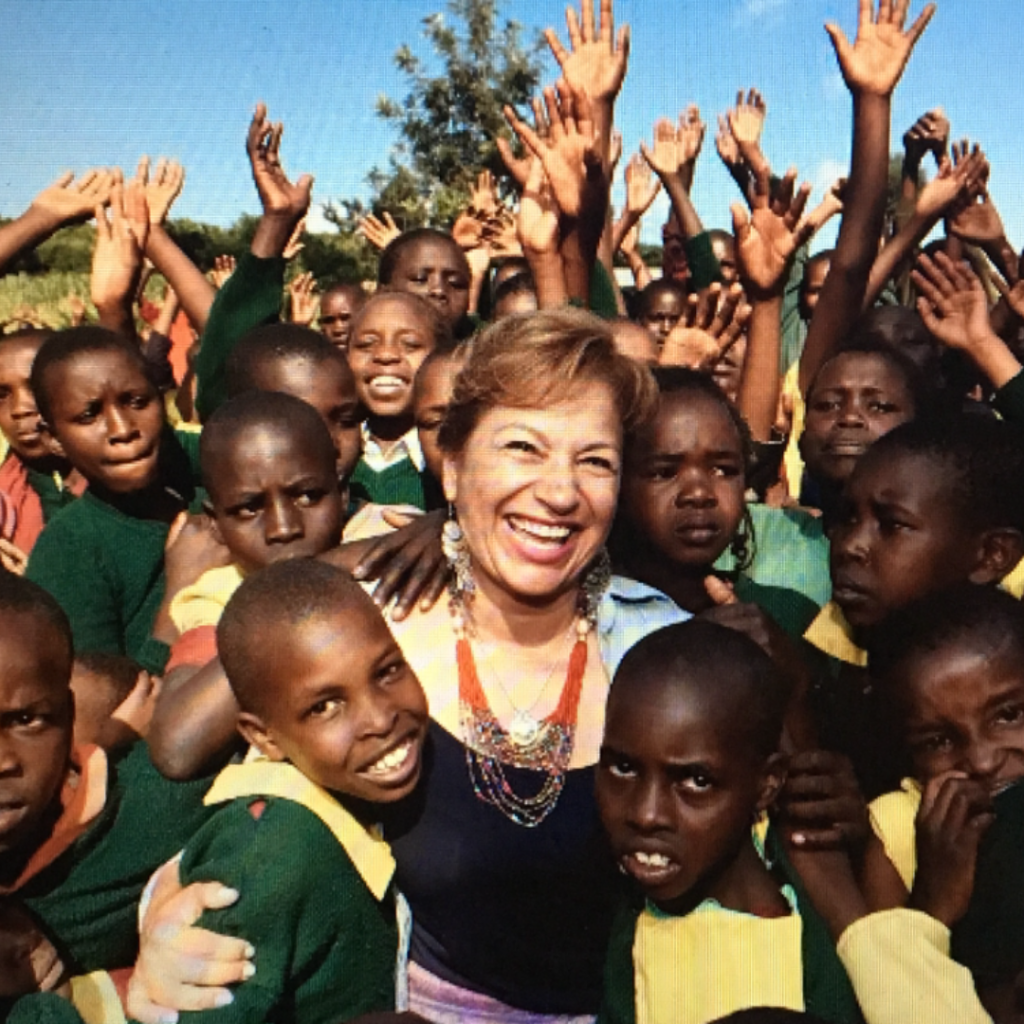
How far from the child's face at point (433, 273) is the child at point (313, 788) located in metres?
3.37

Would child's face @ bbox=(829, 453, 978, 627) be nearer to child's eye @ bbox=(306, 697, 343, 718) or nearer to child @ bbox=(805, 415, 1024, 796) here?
child @ bbox=(805, 415, 1024, 796)

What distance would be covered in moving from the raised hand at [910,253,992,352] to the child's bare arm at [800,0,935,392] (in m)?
0.26

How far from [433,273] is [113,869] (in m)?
3.77

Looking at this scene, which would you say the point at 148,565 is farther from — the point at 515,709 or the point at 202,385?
the point at 515,709

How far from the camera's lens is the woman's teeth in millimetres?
2350

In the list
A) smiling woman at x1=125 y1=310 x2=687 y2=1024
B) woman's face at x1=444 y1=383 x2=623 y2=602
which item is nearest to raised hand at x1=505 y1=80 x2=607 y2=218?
smiling woman at x1=125 y1=310 x2=687 y2=1024

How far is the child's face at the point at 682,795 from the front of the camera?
2.03m

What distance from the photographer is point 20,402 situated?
4.51m

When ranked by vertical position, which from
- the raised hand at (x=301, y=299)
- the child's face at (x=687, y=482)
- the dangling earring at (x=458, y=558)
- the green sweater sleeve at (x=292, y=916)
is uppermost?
the raised hand at (x=301, y=299)

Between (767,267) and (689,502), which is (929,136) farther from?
(689,502)

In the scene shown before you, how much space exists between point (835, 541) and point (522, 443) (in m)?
0.98

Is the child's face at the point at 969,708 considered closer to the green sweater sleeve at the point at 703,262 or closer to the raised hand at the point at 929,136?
the green sweater sleeve at the point at 703,262

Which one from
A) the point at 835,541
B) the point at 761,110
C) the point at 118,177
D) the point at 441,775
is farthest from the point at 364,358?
the point at 761,110

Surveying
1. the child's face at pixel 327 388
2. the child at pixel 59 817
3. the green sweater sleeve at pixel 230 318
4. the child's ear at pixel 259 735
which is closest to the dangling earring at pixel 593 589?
the child's ear at pixel 259 735
